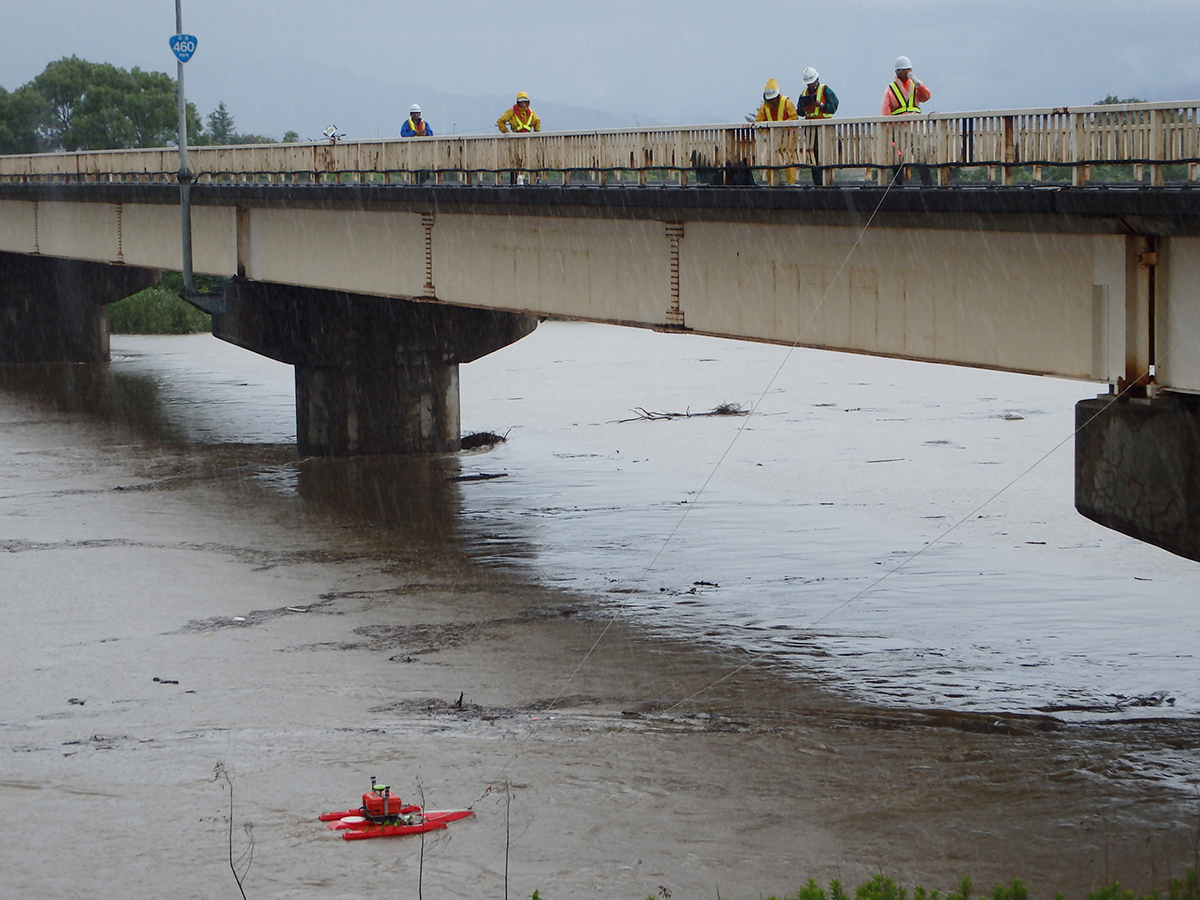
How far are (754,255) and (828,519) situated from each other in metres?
7.24

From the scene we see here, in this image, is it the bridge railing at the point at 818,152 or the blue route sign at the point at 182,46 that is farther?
the blue route sign at the point at 182,46

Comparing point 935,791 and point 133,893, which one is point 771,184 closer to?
point 935,791

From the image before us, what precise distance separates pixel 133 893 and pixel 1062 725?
7.26 m

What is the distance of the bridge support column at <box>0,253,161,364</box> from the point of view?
1839 inches

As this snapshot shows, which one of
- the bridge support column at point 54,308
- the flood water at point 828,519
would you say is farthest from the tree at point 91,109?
the flood water at point 828,519

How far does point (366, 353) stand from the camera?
28.4 metres

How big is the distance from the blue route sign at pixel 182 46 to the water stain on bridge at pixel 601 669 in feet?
23.7

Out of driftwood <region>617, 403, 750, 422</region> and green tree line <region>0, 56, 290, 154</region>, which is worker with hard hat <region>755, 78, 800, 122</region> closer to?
driftwood <region>617, 403, 750, 422</region>

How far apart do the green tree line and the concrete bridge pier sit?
269ft

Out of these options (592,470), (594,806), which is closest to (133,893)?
(594,806)

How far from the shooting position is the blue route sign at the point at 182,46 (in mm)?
28359

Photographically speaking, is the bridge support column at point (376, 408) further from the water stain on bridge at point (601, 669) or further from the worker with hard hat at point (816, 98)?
the worker with hard hat at point (816, 98)

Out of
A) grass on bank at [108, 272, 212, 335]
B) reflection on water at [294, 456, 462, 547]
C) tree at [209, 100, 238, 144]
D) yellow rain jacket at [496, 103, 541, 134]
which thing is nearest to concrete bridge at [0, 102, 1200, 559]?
reflection on water at [294, 456, 462, 547]

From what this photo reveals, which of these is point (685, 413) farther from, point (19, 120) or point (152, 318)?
point (19, 120)
